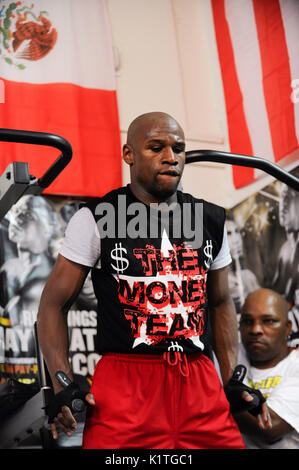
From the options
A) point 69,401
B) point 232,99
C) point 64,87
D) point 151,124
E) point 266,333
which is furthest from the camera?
point 232,99

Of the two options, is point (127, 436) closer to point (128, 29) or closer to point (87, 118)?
point (87, 118)

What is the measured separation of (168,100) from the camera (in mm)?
2934

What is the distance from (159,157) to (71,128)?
1.40 meters

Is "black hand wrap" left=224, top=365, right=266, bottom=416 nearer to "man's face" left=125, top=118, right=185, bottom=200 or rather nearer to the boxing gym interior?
"man's face" left=125, top=118, right=185, bottom=200

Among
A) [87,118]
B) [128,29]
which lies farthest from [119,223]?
[128,29]

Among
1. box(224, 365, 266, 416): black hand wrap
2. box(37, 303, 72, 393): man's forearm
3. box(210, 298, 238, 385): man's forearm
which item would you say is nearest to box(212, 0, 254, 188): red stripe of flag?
box(210, 298, 238, 385): man's forearm

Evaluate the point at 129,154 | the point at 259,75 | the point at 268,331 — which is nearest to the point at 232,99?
the point at 259,75

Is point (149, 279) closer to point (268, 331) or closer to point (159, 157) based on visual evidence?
point (159, 157)

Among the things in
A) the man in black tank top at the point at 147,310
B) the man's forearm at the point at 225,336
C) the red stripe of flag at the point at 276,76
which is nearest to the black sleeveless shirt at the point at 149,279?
the man in black tank top at the point at 147,310

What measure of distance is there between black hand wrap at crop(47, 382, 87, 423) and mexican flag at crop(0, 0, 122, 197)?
1.48 metres

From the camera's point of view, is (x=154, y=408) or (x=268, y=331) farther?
(x=268, y=331)

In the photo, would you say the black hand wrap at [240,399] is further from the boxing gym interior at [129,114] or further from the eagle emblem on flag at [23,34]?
the eagle emblem on flag at [23,34]

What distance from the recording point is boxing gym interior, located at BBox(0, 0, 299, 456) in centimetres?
247

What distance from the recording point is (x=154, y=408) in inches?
46.3
